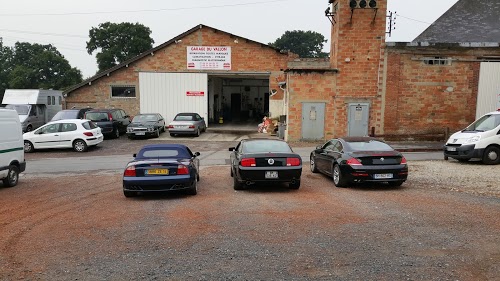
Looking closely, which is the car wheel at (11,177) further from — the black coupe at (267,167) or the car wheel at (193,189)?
the black coupe at (267,167)

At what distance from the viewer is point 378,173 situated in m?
10.2

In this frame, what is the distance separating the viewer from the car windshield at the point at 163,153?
1012 centimetres

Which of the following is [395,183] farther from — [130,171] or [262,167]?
[130,171]

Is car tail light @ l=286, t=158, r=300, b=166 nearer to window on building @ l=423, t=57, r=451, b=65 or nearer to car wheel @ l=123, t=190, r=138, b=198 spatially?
car wheel @ l=123, t=190, r=138, b=198

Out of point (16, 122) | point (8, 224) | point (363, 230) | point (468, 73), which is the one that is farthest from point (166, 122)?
point (363, 230)

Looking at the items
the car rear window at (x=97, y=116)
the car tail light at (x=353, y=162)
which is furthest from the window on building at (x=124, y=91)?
the car tail light at (x=353, y=162)

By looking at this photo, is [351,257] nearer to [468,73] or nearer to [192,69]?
[468,73]

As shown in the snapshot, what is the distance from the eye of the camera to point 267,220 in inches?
287

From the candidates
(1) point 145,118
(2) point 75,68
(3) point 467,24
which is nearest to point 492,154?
(3) point 467,24

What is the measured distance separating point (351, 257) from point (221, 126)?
2538cm

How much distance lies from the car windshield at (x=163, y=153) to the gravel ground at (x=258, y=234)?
1.00 metres

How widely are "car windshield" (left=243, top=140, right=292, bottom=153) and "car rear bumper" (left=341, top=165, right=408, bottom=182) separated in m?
1.81

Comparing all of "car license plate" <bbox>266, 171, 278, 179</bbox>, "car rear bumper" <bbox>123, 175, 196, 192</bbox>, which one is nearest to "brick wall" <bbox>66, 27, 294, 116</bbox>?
"car license plate" <bbox>266, 171, 278, 179</bbox>

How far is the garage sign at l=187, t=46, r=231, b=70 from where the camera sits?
2870cm
